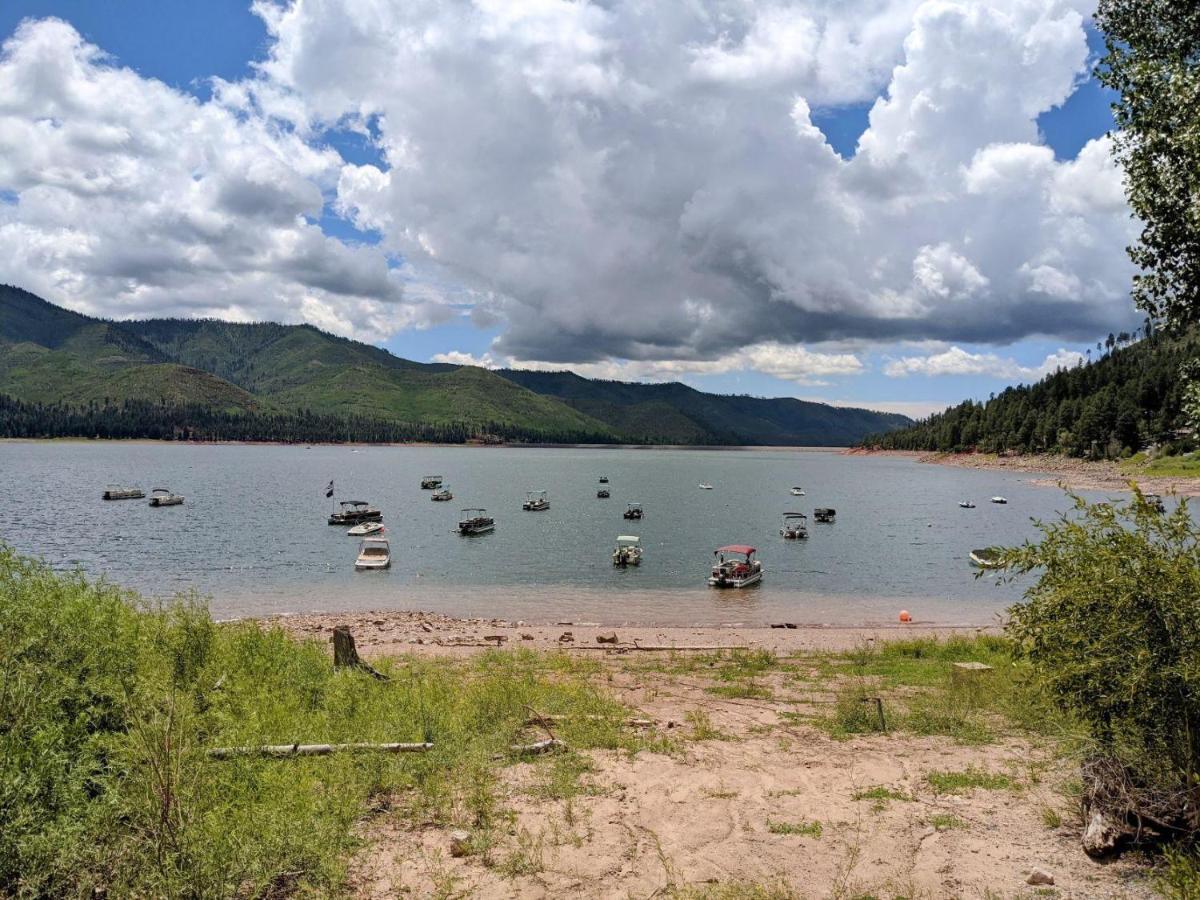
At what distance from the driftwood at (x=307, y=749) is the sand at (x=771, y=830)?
4.98 ft

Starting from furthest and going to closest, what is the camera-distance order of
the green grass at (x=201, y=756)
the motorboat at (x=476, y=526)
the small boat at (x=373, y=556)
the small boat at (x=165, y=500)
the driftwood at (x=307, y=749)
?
the small boat at (x=165, y=500) < the motorboat at (x=476, y=526) < the small boat at (x=373, y=556) < the driftwood at (x=307, y=749) < the green grass at (x=201, y=756)

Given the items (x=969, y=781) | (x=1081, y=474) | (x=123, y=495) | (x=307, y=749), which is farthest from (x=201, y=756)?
→ (x=1081, y=474)

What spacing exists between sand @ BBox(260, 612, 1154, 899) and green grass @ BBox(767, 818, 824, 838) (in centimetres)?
6

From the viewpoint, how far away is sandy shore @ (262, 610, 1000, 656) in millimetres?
27938

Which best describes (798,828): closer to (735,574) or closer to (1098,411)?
(735,574)

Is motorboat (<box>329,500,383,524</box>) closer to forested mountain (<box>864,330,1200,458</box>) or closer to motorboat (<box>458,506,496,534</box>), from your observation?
motorboat (<box>458,506,496,534</box>)

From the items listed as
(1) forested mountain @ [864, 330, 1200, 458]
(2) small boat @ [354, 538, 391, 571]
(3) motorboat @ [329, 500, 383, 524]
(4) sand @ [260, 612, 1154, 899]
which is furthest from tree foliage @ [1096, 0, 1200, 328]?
(1) forested mountain @ [864, 330, 1200, 458]

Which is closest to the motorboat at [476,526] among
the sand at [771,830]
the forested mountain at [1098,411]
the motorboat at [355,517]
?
the motorboat at [355,517]

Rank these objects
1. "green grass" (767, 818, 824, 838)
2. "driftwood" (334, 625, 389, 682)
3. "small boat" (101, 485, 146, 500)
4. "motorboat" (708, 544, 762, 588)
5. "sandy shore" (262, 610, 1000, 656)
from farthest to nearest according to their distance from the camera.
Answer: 1. "small boat" (101, 485, 146, 500)
2. "motorboat" (708, 544, 762, 588)
3. "sandy shore" (262, 610, 1000, 656)
4. "driftwood" (334, 625, 389, 682)
5. "green grass" (767, 818, 824, 838)

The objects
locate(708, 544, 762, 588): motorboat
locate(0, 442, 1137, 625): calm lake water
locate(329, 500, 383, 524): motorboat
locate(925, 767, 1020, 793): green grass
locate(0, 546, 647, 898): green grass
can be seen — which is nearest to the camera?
locate(0, 546, 647, 898): green grass

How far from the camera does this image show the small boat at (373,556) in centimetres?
5269

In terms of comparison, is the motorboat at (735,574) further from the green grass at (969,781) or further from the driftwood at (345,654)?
the green grass at (969,781)

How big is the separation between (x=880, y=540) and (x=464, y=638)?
183 feet

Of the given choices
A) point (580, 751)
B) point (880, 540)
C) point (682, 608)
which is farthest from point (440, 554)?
point (580, 751)
